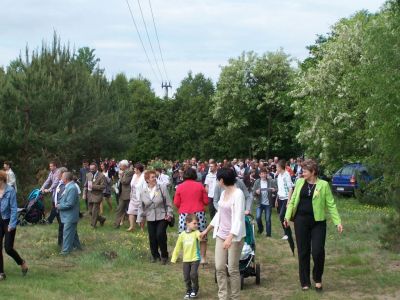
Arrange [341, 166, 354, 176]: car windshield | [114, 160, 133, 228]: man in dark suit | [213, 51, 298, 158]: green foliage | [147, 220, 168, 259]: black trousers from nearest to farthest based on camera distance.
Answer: [147, 220, 168, 259]: black trousers
[114, 160, 133, 228]: man in dark suit
[341, 166, 354, 176]: car windshield
[213, 51, 298, 158]: green foliage

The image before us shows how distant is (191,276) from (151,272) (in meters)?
2.11

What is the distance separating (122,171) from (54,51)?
8122 millimetres

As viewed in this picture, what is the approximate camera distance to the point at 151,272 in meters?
10.9

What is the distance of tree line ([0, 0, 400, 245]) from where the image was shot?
15.8 meters

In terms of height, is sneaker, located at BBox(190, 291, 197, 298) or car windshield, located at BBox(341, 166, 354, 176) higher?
car windshield, located at BBox(341, 166, 354, 176)

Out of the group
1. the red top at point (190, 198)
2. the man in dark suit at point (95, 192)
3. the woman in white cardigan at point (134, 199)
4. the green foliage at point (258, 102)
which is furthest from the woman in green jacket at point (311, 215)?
the green foliage at point (258, 102)

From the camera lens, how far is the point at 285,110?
47.3 m

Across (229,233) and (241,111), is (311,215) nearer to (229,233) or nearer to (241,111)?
(229,233)

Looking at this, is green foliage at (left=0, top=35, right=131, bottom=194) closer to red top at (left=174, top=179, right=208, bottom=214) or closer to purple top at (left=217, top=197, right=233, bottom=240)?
red top at (left=174, top=179, right=208, bottom=214)

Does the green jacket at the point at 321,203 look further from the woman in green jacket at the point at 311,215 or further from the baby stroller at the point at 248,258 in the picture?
the baby stroller at the point at 248,258

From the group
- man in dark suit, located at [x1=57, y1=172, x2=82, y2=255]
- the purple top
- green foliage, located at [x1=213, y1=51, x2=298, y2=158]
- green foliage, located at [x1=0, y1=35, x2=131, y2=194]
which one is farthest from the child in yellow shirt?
green foliage, located at [x1=213, y1=51, x2=298, y2=158]

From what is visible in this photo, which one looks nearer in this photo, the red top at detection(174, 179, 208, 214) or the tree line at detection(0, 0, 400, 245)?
the red top at detection(174, 179, 208, 214)

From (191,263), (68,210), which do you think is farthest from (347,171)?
(191,263)

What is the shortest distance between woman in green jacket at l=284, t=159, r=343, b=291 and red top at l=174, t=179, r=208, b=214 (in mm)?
2010
